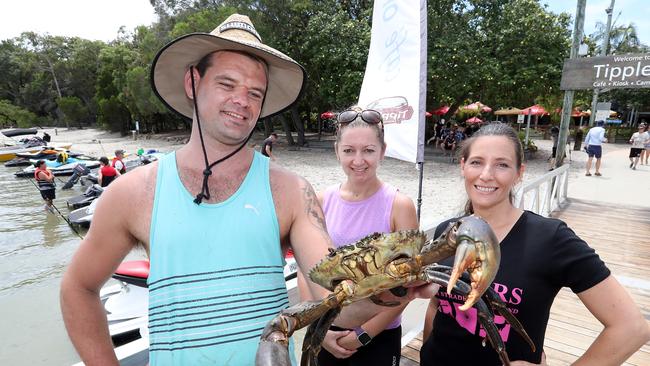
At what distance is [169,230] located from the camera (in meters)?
1.47

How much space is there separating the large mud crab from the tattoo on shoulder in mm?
249

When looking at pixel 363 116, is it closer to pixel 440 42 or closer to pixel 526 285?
pixel 526 285

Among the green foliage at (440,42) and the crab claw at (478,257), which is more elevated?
the green foliage at (440,42)

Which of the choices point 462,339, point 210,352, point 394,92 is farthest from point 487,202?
point 394,92

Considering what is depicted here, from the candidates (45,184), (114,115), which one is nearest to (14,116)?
(114,115)

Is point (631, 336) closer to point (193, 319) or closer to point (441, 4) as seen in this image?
point (193, 319)

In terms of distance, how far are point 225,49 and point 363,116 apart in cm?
117

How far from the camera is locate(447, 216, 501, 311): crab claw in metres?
1.12

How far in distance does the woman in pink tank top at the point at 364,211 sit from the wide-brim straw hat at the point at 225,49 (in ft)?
2.03

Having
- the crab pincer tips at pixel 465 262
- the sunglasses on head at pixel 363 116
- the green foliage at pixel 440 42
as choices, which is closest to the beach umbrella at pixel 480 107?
the green foliage at pixel 440 42

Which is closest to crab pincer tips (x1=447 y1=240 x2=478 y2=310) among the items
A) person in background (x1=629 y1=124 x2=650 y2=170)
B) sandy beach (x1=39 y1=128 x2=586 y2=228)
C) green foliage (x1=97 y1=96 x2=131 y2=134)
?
sandy beach (x1=39 y1=128 x2=586 y2=228)

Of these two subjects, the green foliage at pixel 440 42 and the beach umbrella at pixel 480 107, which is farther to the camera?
the beach umbrella at pixel 480 107

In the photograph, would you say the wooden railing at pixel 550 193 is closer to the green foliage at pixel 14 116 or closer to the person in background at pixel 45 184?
the person in background at pixel 45 184

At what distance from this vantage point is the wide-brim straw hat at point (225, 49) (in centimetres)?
165
